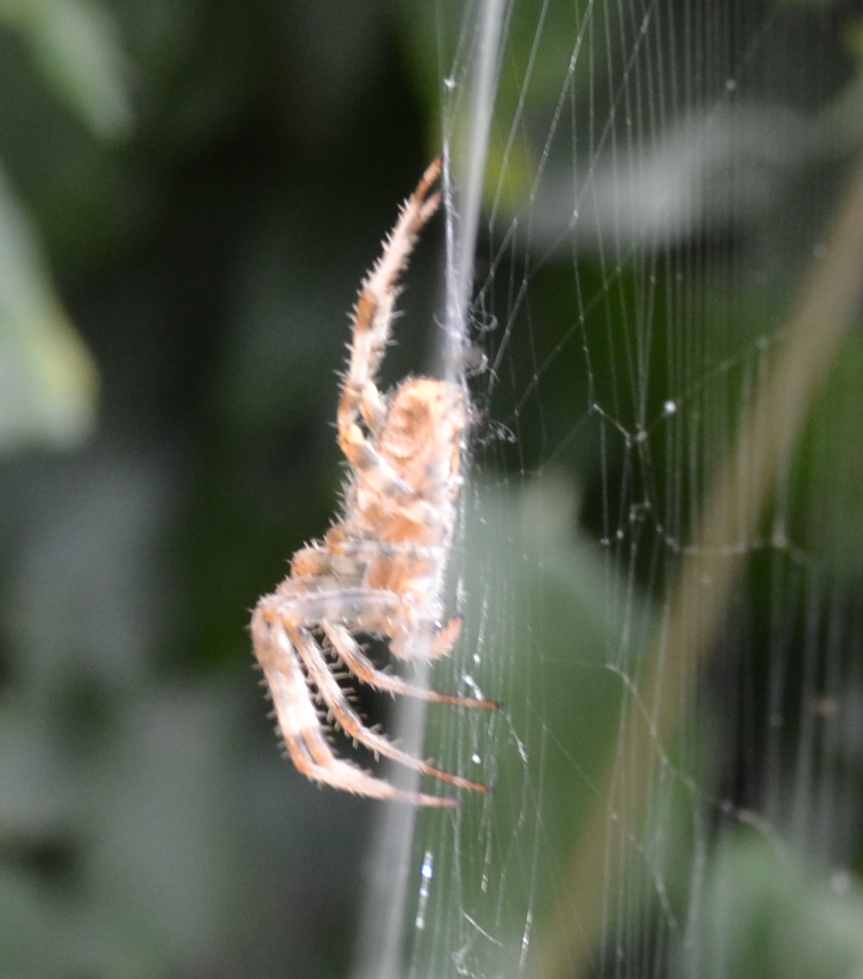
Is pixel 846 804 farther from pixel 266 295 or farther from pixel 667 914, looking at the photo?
pixel 266 295

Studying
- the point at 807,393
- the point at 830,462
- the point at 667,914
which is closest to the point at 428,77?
the point at 807,393

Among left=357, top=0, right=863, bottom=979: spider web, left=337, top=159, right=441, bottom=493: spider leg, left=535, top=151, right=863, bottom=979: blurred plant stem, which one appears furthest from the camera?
left=535, top=151, right=863, bottom=979: blurred plant stem

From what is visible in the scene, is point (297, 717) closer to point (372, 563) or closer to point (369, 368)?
point (372, 563)

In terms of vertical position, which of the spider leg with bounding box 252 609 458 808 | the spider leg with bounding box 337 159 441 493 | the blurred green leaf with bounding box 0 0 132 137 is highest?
the blurred green leaf with bounding box 0 0 132 137

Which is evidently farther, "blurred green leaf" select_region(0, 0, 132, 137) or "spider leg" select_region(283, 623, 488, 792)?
"blurred green leaf" select_region(0, 0, 132, 137)

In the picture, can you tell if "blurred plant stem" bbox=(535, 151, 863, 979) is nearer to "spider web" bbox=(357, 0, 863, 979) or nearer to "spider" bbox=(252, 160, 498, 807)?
"spider web" bbox=(357, 0, 863, 979)

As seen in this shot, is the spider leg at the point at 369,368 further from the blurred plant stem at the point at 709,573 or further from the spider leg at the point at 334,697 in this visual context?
the blurred plant stem at the point at 709,573

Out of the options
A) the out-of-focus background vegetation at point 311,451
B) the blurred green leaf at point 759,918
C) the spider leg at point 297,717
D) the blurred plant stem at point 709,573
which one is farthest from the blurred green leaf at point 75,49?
the blurred green leaf at point 759,918

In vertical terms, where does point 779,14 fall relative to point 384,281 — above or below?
above

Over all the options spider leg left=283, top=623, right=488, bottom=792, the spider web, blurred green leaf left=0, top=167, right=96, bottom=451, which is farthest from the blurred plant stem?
blurred green leaf left=0, top=167, right=96, bottom=451
